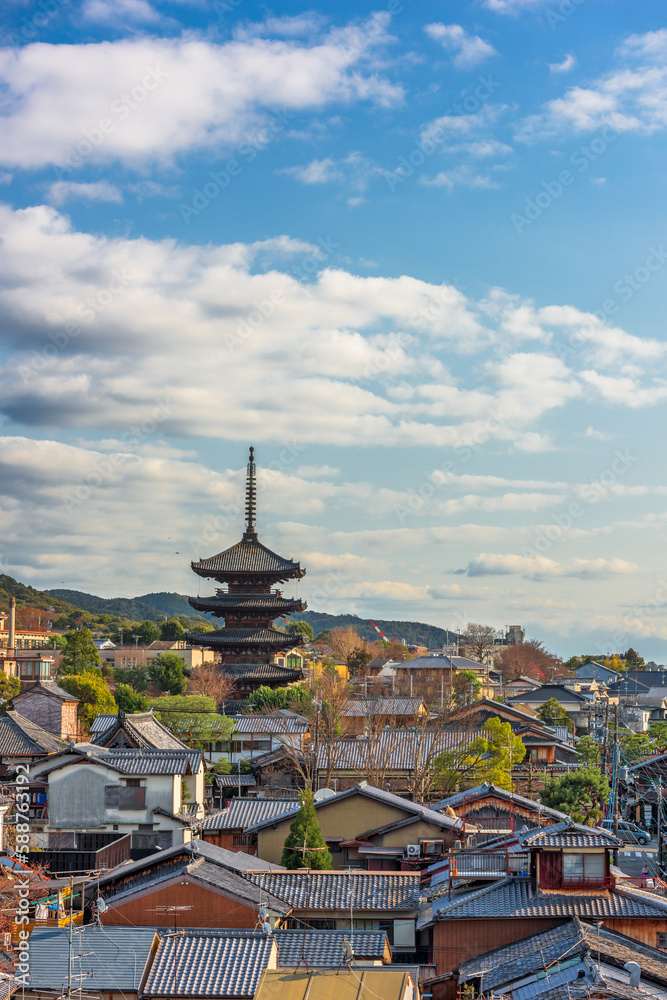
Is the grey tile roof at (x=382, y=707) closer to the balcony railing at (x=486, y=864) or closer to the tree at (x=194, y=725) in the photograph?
the tree at (x=194, y=725)

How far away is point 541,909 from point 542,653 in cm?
12126

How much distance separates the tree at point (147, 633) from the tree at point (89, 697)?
42.8m

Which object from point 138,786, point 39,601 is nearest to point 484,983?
point 138,786

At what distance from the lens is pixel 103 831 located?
117 feet

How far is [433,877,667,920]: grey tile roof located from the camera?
61.9 ft

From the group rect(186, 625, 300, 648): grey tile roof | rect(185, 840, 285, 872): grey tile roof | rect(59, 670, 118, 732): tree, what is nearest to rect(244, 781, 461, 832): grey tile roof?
rect(185, 840, 285, 872): grey tile roof

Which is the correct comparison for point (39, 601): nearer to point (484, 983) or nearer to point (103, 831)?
point (103, 831)

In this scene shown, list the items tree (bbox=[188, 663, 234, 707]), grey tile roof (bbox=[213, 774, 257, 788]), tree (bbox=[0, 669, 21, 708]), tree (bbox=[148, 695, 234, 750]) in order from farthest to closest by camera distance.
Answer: tree (bbox=[188, 663, 234, 707]), tree (bbox=[0, 669, 21, 708]), tree (bbox=[148, 695, 234, 750]), grey tile roof (bbox=[213, 774, 257, 788])

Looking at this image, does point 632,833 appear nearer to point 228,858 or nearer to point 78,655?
point 228,858

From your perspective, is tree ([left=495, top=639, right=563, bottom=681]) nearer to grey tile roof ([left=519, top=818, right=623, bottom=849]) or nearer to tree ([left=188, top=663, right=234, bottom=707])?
tree ([left=188, top=663, right=234, bottom=707])

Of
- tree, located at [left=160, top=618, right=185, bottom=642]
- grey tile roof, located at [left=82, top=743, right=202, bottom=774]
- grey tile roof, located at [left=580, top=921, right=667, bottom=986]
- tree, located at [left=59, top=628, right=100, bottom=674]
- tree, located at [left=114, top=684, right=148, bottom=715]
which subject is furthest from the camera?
tree, located at [left=160, top=618, right=185, bottom=642]

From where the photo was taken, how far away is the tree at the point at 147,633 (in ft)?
343

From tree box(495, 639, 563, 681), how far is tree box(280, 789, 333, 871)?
317 feet

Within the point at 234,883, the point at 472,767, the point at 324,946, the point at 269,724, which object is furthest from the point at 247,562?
the point at 324,946
